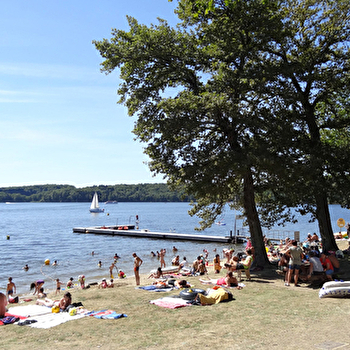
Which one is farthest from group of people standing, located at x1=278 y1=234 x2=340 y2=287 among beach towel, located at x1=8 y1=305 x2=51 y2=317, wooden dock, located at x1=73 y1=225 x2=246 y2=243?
wooden dock, located at x1=73 y1=225 x2=246 y2=243

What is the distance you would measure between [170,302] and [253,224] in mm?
8524

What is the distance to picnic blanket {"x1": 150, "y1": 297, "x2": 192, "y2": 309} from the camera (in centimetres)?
1174

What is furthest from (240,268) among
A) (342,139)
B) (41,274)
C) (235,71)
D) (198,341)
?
(41,274)

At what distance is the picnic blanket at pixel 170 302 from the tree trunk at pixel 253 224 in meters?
7.95

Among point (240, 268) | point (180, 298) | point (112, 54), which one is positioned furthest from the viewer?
point (112, 54)

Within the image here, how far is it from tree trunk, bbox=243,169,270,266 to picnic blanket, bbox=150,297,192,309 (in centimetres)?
795

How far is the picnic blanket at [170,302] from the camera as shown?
1174cm

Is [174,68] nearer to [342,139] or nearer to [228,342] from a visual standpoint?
[342,139]

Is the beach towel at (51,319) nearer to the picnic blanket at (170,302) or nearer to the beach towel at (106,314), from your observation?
the beach towel at (106,314)

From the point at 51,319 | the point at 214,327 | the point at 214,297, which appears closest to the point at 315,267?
the point at 214,297

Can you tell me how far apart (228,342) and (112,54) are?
15.1 metres

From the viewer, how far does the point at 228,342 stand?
26.6 ft

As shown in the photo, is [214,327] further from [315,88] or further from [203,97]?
[315,88]

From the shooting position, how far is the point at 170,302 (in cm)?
1216
